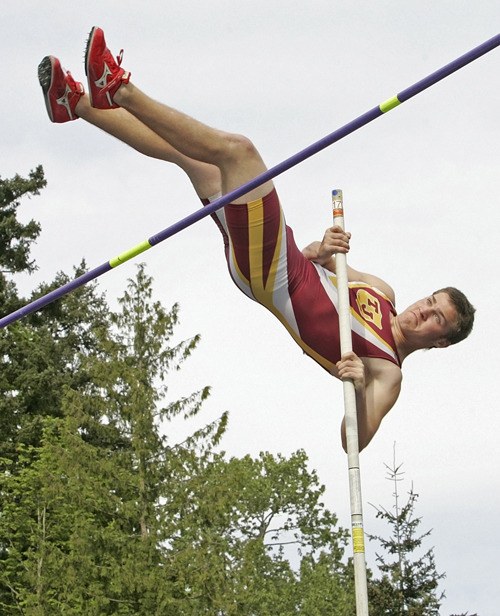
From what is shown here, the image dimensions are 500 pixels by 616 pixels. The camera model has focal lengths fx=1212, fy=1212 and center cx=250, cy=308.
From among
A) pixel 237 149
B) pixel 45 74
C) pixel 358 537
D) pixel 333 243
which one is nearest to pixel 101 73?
pixel 45 74

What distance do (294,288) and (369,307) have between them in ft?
1.70

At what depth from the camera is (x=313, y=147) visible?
205 inches

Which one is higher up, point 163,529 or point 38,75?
point 163,529

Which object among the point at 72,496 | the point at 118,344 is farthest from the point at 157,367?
the point at 72,496

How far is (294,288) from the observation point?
5.81 metres

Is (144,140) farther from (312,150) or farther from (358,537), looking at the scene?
(358,537)

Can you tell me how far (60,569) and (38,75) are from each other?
12.0m

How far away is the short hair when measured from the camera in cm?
614

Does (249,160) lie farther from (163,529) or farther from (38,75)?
(163,529)

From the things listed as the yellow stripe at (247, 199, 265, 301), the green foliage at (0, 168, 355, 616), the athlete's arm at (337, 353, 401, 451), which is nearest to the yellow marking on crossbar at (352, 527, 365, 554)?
the athlete's arm at (337, 353, 401, 451)

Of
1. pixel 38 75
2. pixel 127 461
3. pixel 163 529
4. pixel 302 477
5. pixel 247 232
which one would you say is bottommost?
pixel 247 232

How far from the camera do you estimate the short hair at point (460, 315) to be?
20.1 feet

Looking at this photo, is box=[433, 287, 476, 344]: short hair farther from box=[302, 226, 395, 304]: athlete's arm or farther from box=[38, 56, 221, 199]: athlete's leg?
box=[38, 56, 221, 199]: athlete's leg

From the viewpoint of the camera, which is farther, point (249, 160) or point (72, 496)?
point (72, 496)
